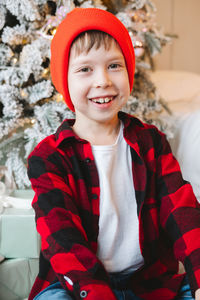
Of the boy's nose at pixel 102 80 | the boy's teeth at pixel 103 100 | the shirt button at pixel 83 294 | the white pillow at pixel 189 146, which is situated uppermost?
the boy's nose at pixel 102 80

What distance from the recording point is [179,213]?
834 mm

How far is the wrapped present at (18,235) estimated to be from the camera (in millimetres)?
1043

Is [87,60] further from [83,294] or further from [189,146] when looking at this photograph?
[189,146]

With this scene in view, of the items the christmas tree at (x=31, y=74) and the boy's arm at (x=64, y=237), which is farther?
the christmas tree at (x=31, y=74)

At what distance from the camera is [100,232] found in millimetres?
836

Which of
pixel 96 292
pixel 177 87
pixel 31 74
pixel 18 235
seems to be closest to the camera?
pixel 96 292

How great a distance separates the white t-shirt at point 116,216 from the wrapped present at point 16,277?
0.35 metres

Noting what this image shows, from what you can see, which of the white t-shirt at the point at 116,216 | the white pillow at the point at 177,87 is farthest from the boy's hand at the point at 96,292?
the white pillow at the point at 177,87

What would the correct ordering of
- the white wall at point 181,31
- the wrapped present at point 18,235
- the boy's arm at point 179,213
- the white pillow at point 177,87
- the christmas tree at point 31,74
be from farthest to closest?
the white wall at point 181,31 < the white pillow at point 177,87 < the christmas tree at point 31,74 < the wrapped present at point 18,235 < the boy's arm at point 179,213

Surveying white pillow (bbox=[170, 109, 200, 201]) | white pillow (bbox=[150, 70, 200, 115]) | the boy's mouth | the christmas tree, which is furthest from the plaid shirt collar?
white pillow (bbox=[150, 70, 200, 115])

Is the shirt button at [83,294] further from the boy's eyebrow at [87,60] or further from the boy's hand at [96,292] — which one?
the boy's eyebrow at [87,60]

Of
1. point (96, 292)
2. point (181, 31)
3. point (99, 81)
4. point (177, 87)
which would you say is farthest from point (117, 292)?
point (181, 31)

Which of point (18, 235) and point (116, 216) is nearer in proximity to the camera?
point (116, 216)

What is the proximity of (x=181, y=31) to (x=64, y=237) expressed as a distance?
6.89ft
